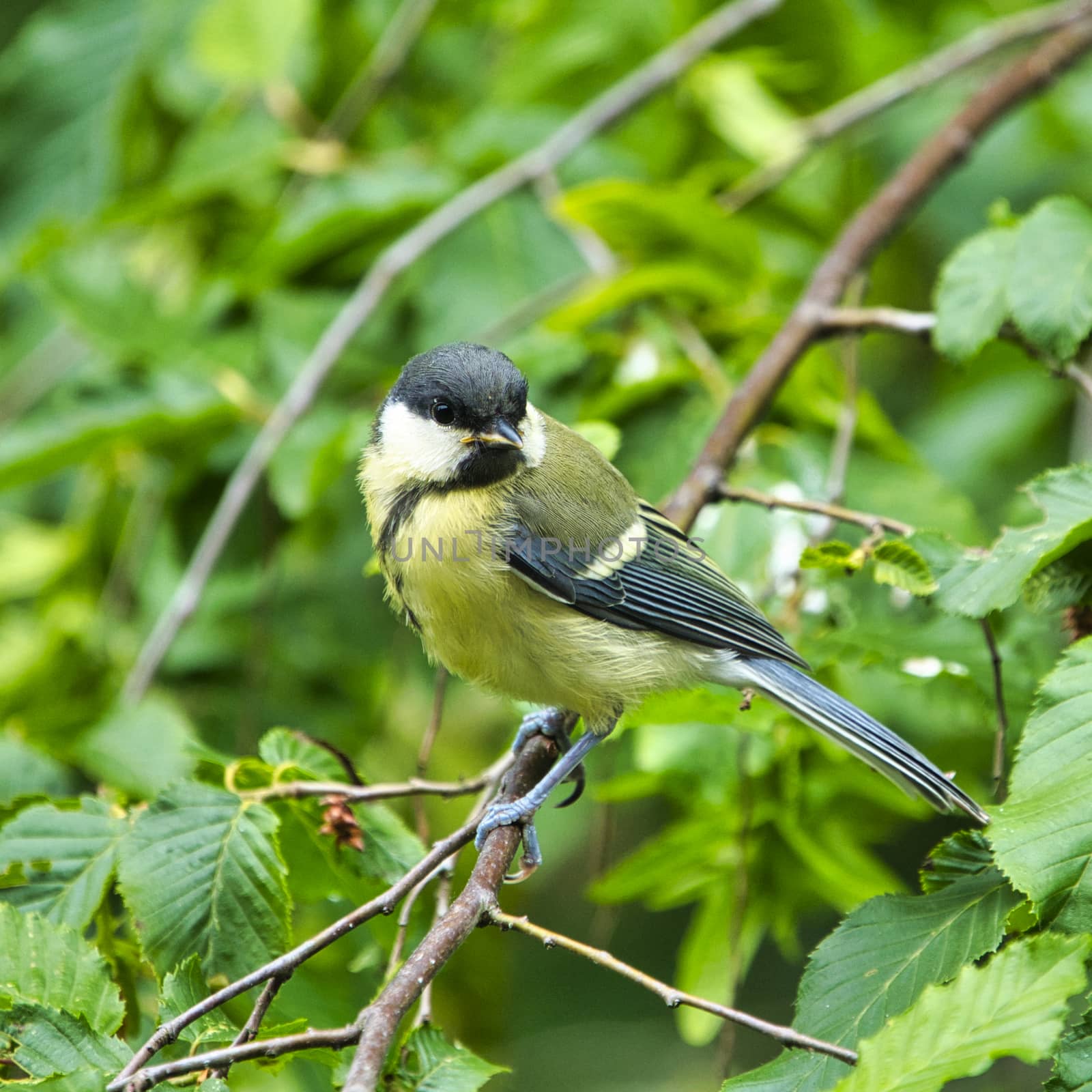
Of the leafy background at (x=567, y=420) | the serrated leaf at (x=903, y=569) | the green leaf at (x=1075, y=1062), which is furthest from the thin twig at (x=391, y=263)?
the green leaf at (x=1075, y=1062)

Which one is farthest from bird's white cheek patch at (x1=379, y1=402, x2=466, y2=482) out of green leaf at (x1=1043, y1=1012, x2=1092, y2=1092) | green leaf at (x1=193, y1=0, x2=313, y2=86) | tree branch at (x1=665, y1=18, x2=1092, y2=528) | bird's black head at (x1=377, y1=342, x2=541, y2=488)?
green leaf at (x1=1043, y1=1012, x2=1092, y2=1092)

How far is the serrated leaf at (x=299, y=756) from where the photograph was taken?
178 centimetres

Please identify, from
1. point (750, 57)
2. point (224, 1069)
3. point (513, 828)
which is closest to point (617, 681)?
point (513, 828)

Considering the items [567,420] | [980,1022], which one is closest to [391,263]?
[567,420]

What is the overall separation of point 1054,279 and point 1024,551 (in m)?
0.57

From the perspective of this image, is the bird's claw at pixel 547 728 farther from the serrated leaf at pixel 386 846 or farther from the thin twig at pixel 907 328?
the thin twig at pixel 907 328

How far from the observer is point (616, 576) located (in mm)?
2168

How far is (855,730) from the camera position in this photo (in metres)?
1.95

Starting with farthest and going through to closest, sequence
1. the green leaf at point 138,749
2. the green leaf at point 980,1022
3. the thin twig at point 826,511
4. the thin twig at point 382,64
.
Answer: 1. the thin twig at point 382,64
2. the green leaf at point 138,749
3. the thin twig at point 826,511
4. the green leaf at point 980,1022

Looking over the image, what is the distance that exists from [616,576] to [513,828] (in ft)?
1.99

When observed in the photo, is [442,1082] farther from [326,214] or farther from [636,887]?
[326,214]

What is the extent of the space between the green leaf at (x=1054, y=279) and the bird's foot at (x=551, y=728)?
109 cm

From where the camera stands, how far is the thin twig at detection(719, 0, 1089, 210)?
9.53ft

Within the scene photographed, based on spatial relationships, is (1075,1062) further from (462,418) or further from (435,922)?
(462,418)
